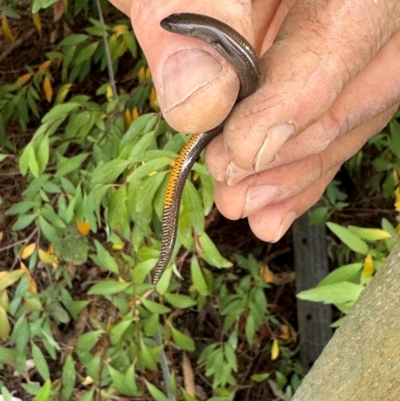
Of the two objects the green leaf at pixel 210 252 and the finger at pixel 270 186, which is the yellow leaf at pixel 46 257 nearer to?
the green leaf at pixel 210 252

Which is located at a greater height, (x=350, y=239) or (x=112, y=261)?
(x=350, y=239)

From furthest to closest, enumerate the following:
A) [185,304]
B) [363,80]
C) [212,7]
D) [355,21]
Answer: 1. [185,304]
2. [363,80]
3. [355,21]
4. [212,7]

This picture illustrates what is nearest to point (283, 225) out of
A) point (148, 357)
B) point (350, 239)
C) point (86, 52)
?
point (350, 239)

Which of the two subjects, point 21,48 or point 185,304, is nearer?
point 185,304

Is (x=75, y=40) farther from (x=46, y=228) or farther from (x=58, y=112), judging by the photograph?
(x=46, y=228)

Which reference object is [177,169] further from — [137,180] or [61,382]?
[61,382]

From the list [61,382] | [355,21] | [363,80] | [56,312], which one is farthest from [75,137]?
[355,21]
